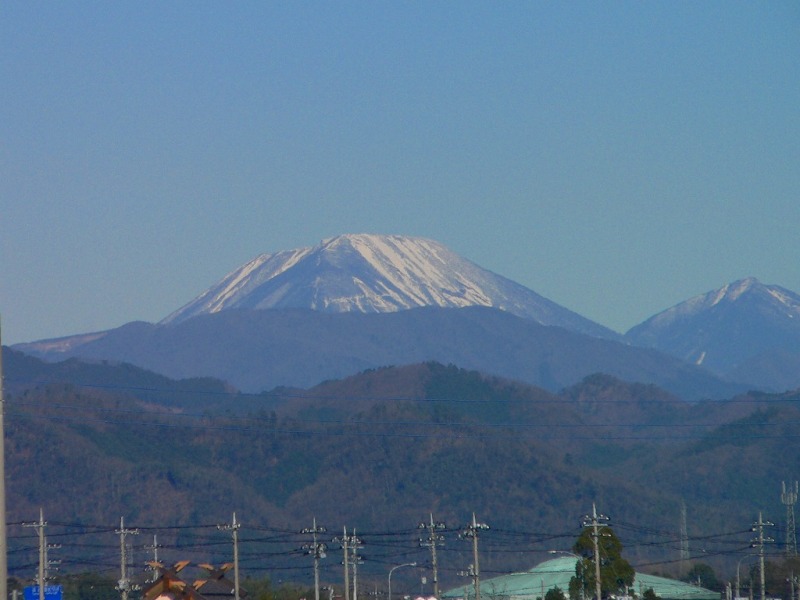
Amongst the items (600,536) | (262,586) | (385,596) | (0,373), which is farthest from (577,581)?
(0,373)

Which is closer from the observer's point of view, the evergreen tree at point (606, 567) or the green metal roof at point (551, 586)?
the evergreen tree at point (606, 567)

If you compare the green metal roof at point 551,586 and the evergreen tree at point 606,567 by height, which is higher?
the evergreen tree at point 606,567

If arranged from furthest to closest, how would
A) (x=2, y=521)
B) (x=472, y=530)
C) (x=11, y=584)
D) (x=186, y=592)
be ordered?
(x=11, y=584) → (x=186, y=592) → (x=472, y=530) → (x=2, y=521)

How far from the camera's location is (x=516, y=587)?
166 metres

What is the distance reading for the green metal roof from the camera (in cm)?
14750

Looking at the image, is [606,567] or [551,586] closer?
[606,567]

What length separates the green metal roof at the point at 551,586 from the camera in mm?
147500

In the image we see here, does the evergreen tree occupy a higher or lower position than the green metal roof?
higher

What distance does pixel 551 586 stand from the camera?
159 meters

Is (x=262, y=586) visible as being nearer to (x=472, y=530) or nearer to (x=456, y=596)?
(x=456, y=596)

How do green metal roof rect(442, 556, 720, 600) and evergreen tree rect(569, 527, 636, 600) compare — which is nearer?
evergreen tree rect(569, 527, 636, 600)

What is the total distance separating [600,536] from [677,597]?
41.1 meters

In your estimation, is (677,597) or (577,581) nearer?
(577,581)

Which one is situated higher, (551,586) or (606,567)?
(606,567)
